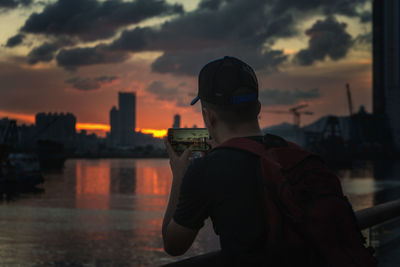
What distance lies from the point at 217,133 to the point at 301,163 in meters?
0.49

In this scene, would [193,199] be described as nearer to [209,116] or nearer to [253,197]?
[253,197]

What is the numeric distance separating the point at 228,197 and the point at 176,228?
0.31m

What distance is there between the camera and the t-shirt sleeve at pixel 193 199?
2.38m

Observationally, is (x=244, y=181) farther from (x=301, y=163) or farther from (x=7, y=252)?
(x=7, y=252)

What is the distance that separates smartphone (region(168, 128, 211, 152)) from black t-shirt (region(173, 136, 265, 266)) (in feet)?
1.13

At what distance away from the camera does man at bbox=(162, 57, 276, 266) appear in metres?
2.40

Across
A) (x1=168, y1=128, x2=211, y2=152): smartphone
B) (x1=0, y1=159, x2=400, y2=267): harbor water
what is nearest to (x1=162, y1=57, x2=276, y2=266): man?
(x1=168, y1=128, x2=211, y2=152): smartphone

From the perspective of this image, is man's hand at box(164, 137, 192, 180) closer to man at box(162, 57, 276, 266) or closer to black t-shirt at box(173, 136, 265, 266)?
man at box(162, 57, 276, 266)

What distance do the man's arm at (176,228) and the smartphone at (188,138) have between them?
77mm

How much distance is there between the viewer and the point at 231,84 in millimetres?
2535

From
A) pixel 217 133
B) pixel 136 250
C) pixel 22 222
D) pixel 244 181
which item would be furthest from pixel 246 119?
pixel 22 222

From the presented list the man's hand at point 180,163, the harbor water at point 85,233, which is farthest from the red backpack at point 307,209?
the harbor water at point 85,233

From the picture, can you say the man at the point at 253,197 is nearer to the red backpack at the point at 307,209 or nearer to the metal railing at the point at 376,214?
the red backpack at the point at 307,209

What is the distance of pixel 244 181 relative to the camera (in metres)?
2.41
